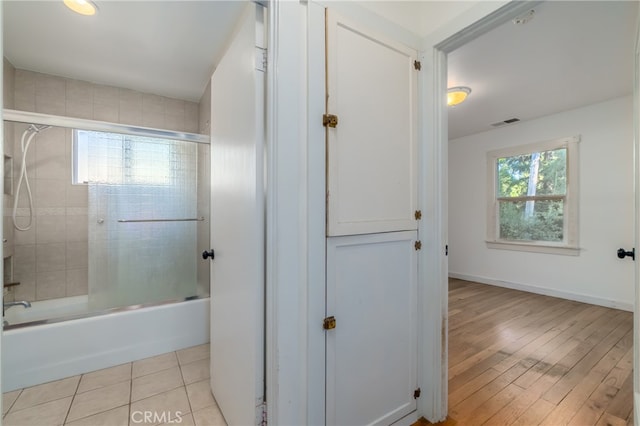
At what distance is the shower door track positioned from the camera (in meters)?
2.16

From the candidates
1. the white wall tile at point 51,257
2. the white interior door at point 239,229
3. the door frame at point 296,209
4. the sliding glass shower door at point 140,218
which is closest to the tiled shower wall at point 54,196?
the white wall tile at point 51,257

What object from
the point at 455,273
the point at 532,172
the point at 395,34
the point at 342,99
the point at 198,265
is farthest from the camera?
the point at 455,273

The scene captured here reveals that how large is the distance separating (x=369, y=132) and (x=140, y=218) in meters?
2.30

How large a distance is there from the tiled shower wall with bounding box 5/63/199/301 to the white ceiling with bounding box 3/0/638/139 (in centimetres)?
15

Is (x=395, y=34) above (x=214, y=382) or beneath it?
above

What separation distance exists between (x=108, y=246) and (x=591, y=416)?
366 centimetres

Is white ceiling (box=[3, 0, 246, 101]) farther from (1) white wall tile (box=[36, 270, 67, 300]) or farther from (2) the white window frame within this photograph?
(2) the white window frame

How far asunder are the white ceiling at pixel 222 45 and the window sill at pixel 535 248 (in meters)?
1.83

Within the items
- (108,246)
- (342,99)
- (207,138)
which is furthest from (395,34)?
(108,246)

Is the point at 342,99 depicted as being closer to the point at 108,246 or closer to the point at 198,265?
the point at 198,265

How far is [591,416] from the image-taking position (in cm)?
167

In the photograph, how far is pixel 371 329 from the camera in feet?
4.71

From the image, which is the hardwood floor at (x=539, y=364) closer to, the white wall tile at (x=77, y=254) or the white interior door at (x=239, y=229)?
the white interior door at (x=239, y=229)

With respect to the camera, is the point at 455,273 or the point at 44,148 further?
the point at 455,273
